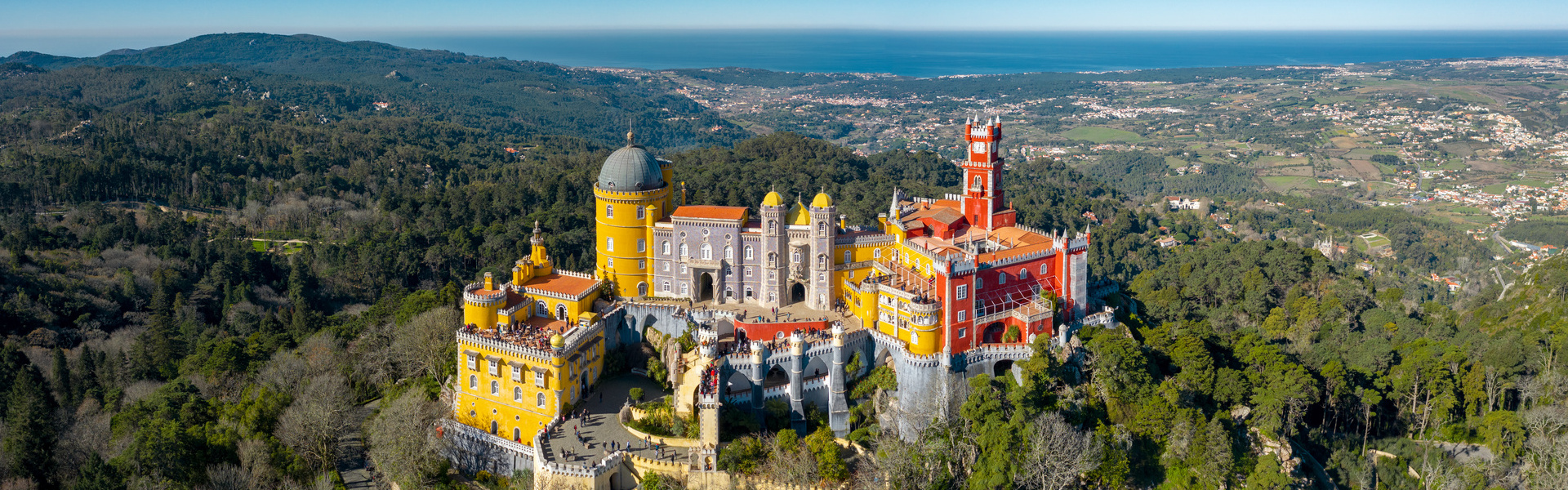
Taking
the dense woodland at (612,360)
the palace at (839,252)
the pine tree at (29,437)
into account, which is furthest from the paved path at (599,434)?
the pine tree at (29,437)

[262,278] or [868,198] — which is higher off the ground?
[868,198]

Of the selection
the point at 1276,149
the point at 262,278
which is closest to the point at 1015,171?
the point at 1276,149

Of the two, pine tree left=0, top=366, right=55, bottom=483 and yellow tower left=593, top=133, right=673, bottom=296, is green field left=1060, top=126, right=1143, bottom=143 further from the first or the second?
pine tree left=0, top=366, right=55, bottom=483

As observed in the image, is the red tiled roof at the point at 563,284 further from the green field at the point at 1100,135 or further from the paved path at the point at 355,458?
the green field at the point at 1100,135

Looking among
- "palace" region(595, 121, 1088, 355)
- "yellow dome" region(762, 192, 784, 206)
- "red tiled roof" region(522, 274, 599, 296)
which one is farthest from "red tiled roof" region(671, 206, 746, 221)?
"red tiled roof" region(522, 274, 599, 296)

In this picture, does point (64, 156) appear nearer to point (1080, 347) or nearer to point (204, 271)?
point (204, 271)

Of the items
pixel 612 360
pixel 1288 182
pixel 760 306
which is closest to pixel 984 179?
pixel 760 306
